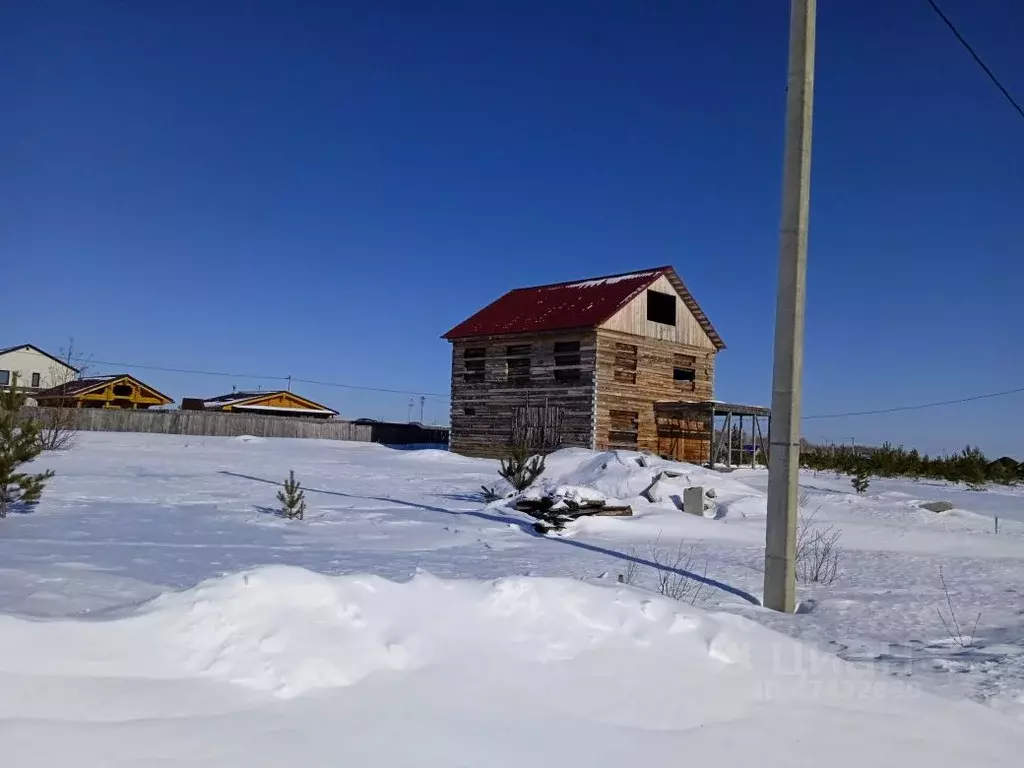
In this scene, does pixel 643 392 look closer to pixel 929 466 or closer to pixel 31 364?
pixel 929 466

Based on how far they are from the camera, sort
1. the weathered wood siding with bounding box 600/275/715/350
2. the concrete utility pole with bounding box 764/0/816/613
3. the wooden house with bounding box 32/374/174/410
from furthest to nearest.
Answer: the wooden house with bounding box 32/374/174/410 < the weathered wood siding with bounding box 600/275/715/350 < the concrete utility pole with bounding box 764/0/816/613

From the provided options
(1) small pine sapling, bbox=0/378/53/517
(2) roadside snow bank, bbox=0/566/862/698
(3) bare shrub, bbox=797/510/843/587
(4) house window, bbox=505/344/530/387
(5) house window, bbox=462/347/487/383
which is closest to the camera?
(2) roadside snow bank, bbox=0/566/862/698

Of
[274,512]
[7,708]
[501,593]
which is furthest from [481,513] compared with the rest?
[7,708]

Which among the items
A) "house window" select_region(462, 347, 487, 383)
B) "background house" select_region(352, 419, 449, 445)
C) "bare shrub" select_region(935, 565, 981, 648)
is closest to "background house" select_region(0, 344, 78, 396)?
"background house" select_region(352, 419, 449, 445)

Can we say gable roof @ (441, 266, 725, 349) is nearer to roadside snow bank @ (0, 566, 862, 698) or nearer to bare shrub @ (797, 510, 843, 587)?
bare shrub @ (797, 510, 843, 587)

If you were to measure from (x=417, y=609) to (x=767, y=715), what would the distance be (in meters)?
2.03

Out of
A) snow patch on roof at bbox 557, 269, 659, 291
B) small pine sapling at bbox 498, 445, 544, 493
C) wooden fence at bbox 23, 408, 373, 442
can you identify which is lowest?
small pine sapling at bbox 498, 445, 544, 493

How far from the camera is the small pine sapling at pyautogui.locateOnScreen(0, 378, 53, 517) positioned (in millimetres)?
10375

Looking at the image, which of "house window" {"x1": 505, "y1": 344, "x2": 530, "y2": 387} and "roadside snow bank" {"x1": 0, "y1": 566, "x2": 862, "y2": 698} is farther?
"house window" {"x1": 505, "y1": 344, "x2": 530, "y2": 387}

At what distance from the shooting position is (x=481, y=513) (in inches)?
535

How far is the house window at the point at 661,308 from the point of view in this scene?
31.0 m

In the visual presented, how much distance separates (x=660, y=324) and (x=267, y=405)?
138 ft

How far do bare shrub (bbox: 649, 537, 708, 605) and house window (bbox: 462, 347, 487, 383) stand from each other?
21643mm

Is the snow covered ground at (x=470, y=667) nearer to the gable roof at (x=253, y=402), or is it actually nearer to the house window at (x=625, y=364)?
the house window at (x=625, y=364)
